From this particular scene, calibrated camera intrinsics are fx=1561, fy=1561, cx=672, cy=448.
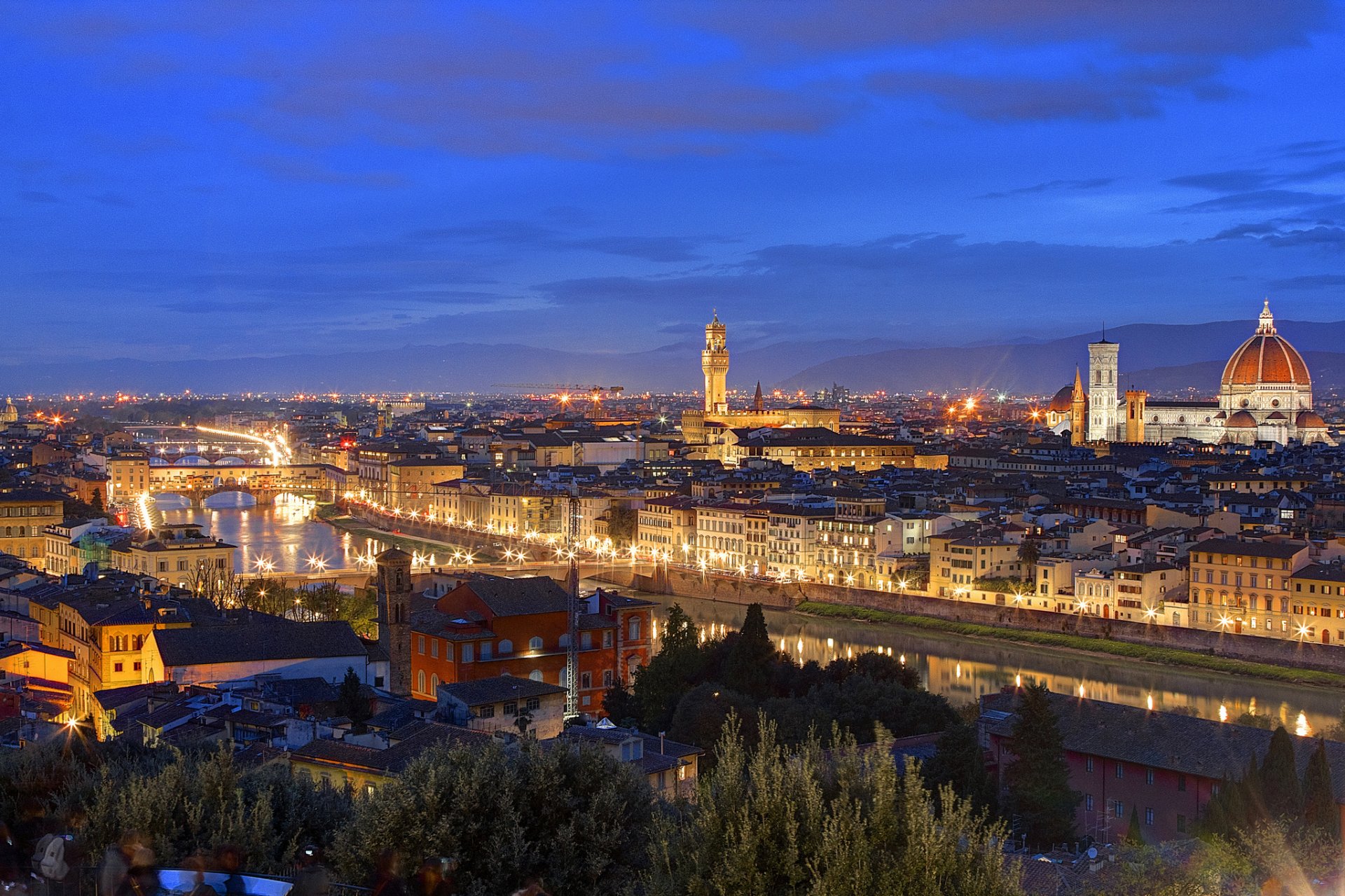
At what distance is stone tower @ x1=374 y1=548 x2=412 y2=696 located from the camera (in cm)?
1108

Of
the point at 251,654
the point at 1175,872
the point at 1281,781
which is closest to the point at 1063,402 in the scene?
the point at 251,654

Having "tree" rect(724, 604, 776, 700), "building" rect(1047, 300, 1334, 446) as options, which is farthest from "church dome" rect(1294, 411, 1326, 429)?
"tree" rect(724, 604, 776, 700)

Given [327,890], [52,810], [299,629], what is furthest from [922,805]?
[299,629]

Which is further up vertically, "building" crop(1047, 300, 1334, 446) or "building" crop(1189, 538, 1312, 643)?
"building" crop(1047, 300, 1334, 446)

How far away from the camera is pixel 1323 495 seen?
74.1 feet

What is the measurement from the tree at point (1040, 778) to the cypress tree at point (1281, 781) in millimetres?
1048

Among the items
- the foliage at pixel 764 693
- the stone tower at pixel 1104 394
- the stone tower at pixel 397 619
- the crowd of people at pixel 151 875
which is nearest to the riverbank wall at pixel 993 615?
the foliage at pixel 764 693

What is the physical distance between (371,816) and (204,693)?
4.39 metres

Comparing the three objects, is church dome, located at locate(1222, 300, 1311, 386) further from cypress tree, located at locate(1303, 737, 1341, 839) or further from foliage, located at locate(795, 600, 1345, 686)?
cypress tree, located at locate(1303, 737, 1341, 839)

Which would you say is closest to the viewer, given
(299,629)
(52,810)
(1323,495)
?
(52,810)

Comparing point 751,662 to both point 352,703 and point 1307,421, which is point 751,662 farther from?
point 1307,421

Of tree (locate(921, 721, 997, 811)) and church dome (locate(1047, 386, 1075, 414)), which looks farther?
church dome (locate(1047, 386, 1075, 414))

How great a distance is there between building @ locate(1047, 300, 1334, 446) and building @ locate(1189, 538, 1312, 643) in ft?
89.0

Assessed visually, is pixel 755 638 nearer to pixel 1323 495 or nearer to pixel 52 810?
pixel 52 810
